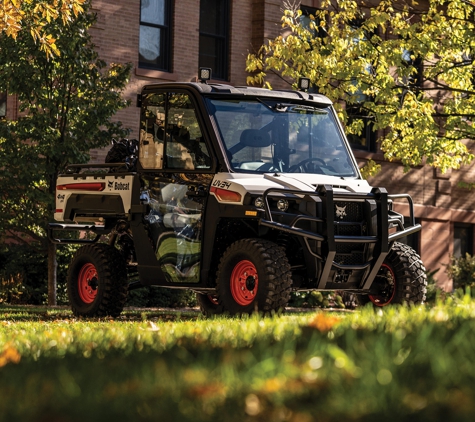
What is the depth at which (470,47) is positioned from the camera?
1902 cm

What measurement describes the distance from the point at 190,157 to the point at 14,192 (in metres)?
5.88

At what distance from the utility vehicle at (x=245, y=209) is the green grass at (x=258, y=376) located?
195 inches

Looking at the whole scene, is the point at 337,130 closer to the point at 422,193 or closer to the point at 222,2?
the point at 222,2

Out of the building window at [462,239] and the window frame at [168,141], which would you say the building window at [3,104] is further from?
the building window at [462,239]

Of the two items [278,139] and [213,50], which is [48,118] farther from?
[213,50]

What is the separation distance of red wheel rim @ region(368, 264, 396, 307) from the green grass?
602 centimetres

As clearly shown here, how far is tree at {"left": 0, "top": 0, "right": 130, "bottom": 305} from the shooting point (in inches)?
627

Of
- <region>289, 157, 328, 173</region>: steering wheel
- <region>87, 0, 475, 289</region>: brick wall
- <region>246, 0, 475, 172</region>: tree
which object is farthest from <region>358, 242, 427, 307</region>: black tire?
<region>87, 0, 475, 289</region>: brick wall

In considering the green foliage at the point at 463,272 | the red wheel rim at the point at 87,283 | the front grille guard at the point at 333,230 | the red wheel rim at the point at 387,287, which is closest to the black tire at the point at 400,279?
the red wheel rim at the point at 387,287

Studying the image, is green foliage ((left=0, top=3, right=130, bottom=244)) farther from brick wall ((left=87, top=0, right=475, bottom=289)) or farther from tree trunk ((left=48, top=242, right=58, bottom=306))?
brick wall ((left=87, top=0, right=475, bottom=289))

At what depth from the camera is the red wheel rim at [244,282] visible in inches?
407

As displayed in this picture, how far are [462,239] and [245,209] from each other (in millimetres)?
17428

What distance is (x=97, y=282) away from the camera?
39.8 feet

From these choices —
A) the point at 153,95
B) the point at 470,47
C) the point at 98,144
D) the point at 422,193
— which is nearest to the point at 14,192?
the point at 98,144
